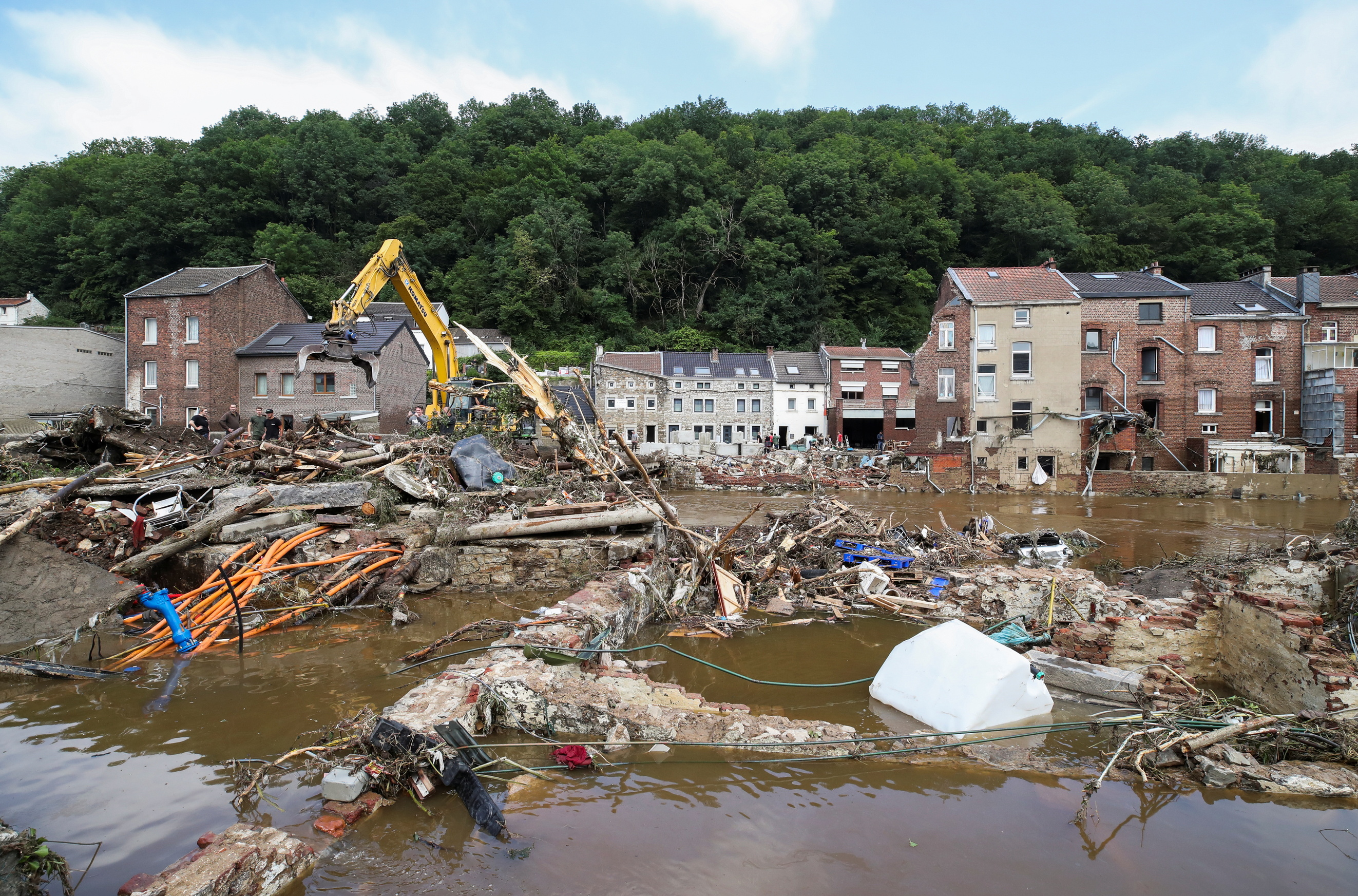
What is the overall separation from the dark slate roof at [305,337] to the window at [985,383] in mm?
30821

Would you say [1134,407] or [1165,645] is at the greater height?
[1134,407]

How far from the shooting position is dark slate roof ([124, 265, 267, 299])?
111ft

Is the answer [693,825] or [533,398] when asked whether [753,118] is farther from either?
[693,825]

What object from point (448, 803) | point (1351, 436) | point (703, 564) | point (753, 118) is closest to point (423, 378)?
point (703, 564)

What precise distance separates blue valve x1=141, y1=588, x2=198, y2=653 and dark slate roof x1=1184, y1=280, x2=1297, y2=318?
140ft

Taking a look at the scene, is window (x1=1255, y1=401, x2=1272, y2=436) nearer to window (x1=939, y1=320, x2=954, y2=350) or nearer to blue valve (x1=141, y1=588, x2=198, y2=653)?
window (x1=939, y1=320, x2=954, y2=350)

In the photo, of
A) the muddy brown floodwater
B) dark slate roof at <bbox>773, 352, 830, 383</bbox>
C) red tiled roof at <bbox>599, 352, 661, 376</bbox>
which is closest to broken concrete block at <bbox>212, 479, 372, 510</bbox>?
the muddy brown floodwater

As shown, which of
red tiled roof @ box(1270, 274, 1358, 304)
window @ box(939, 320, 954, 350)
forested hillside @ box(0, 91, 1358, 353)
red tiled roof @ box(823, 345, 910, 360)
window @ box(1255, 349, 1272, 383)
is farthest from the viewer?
forested hillside @ box(0, 91, 1358, 353)

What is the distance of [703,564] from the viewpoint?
34.1 ft

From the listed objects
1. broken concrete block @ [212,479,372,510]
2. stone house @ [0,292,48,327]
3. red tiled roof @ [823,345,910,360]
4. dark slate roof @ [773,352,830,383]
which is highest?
stone house @ [0,292,48,327]

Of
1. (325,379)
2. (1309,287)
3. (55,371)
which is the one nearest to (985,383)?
(1309,287)

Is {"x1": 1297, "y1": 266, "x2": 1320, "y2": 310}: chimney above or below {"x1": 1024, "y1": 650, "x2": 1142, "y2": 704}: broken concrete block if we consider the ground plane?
above

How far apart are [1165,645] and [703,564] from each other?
6.13m

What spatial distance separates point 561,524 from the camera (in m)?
10.2
